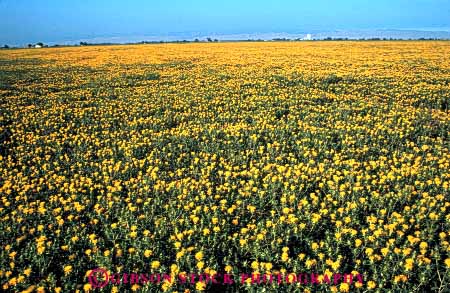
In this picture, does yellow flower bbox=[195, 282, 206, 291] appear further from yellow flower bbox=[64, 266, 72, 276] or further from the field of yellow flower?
yellow flower bbox=[64, 266, 72, 276]

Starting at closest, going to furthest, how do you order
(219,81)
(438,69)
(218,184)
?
(218,184), (219,81), (438,69)

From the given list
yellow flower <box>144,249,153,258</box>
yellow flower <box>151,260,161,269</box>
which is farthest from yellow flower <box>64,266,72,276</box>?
yellow flower <box>151,260,161,269</box>

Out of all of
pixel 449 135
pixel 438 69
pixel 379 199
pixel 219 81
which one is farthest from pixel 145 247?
pixel 438 69

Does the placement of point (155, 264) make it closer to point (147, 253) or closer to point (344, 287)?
point (147, 253)

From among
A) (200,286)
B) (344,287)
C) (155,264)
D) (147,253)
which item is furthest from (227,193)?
(344,287)

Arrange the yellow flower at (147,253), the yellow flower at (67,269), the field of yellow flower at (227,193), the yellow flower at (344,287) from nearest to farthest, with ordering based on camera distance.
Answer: the yellow flower at (344,287) < the yellow flower at (67,269) < the field of yellow flower at (227,193) < the yellow flower at (147,253)

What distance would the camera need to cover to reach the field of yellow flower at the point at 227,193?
15.3 feet

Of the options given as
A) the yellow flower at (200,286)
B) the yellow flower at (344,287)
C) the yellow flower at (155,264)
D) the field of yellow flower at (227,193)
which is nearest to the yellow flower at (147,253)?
the field of yellow flower at (227,193)

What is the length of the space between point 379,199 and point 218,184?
3086 mm

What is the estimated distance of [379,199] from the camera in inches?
238

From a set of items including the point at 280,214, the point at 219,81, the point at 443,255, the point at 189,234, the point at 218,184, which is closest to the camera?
the point at 443,255

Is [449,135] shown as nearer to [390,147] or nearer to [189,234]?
[390,147]

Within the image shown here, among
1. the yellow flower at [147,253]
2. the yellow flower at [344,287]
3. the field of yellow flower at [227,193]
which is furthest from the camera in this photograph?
the yellow flower at [147,253]

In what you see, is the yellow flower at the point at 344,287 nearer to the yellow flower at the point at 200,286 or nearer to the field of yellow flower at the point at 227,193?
the field of yellow flower at the point at 227,193
